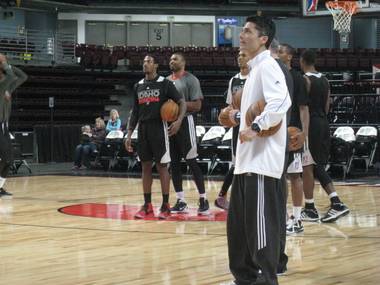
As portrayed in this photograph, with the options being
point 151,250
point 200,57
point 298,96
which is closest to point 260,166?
point 151,250

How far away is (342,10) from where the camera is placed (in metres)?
16.6

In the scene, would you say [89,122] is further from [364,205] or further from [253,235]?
[253,235]

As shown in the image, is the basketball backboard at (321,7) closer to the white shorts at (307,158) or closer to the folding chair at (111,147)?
the folding chair at (111,147)

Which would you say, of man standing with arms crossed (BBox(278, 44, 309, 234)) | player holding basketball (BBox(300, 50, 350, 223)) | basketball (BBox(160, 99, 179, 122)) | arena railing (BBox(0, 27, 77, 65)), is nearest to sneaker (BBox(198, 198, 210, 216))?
basketball (BBox(160, 99, 179, 122))

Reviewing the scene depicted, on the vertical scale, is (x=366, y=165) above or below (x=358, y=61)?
below

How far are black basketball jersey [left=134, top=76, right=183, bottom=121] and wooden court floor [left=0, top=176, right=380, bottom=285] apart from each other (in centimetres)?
118

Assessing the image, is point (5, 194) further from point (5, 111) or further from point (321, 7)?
point (321, 7)

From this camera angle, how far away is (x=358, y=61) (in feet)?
90.3

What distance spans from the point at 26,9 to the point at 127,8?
410 cm

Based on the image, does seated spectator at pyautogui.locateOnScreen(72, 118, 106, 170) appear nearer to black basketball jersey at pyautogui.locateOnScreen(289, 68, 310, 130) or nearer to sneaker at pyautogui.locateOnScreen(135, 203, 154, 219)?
sneaker at pyautogui.locateOnScreen(135, 203, 154, 219)

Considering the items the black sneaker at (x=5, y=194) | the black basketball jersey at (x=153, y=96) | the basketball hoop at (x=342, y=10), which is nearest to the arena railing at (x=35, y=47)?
the basketball hoop at (x=342, y=10)

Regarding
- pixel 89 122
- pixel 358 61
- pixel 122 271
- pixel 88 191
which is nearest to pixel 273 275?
pixel 122 271

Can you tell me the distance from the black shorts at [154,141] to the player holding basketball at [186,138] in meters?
0.37

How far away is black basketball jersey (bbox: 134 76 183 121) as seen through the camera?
26.2 feet
